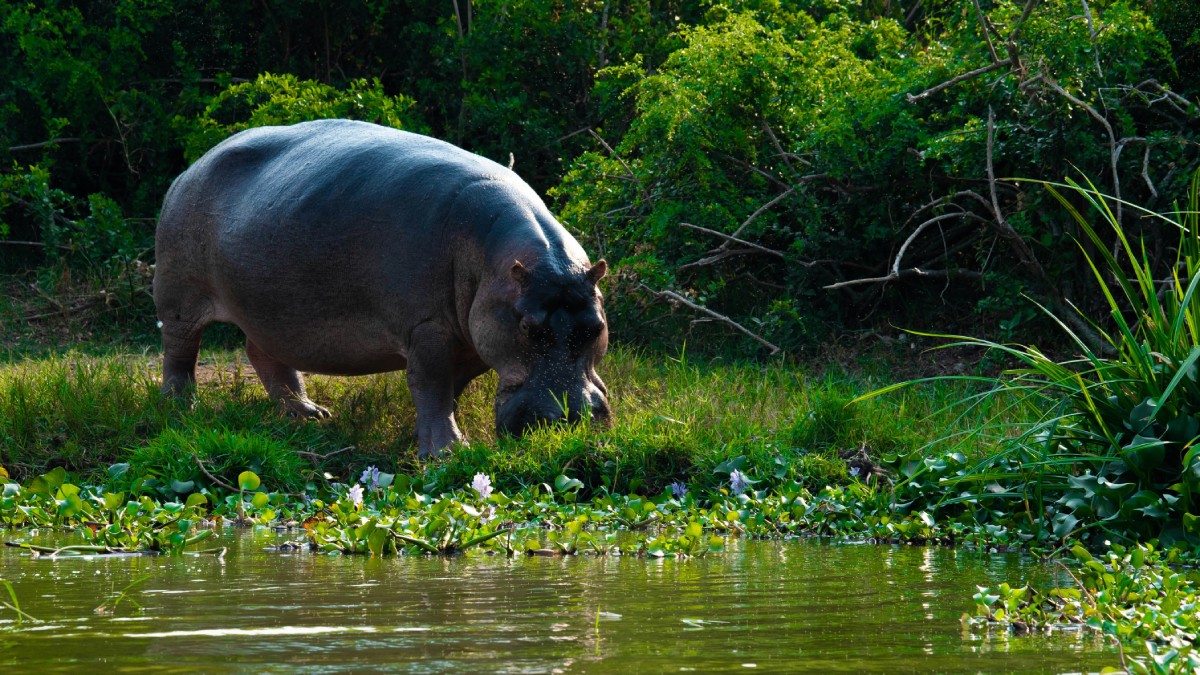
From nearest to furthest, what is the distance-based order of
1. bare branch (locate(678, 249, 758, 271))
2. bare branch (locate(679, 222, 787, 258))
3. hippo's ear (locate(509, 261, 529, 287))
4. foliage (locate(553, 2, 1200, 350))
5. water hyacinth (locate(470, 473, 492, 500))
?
water hyacinth (locate(470, 473, 492, 500))
hippo's ear (locate(509, 261, 529, 287))
foliage (locate(553, 2, 1200, 350))
bare branch (locate(679, 222, 787, 258))
bare branch (locate(678, 249, 758, 271))

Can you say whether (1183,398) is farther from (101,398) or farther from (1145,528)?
(101,398)

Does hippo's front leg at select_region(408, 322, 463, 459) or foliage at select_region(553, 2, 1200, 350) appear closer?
hippo's front leg at select_region(408, 322, 463, 459)

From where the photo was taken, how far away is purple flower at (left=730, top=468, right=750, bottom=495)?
5.50 metres

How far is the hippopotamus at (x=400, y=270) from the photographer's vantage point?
246 inches

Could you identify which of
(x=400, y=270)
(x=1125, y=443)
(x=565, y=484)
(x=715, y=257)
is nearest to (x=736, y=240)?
(x=715, y=257)

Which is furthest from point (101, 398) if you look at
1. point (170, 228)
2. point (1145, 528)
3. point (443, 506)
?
point (1145, 528)

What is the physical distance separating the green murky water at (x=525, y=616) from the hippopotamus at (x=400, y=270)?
2062mm

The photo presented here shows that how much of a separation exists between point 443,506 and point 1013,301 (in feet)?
15.7

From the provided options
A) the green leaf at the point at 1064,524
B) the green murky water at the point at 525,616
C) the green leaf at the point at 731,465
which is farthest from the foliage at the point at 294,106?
the green leaf at the point at 1064,524

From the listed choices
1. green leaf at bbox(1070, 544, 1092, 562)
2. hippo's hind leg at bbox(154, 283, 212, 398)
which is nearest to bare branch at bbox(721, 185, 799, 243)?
hippo's hind leg at bbox(154, 283, 212, 398)

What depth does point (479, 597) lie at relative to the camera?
3.42 meters

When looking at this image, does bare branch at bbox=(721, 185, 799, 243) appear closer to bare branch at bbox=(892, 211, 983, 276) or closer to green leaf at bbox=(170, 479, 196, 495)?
bare branch at bbox=(892, 211, 983, 276)

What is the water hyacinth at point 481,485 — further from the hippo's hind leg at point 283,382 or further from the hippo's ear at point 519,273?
the hippo's hind leg at point 283,382

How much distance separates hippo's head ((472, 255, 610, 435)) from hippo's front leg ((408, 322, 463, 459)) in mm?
399
